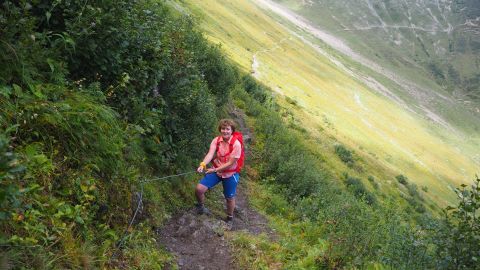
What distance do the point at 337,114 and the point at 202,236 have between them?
46.5 meters

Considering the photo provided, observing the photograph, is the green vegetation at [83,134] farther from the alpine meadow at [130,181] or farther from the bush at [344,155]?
the bush at [344,155]

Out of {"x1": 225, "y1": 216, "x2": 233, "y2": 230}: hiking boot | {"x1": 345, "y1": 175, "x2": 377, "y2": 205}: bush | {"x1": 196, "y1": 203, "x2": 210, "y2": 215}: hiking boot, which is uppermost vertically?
{"x1": 196, "y1": 203, "x2": 210, "y2": 215}: hiking boot

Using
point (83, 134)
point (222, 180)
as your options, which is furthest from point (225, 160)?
point (83, 134)

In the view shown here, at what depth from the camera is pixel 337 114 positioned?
53594 millimetres

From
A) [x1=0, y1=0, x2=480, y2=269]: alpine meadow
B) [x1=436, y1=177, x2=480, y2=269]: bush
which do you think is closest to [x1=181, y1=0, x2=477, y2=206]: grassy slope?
[x1=0, y1=0, x2=480, y2=269]: alpine meadow

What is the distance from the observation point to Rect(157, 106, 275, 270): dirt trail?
820 centimetres

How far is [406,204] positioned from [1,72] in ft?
100

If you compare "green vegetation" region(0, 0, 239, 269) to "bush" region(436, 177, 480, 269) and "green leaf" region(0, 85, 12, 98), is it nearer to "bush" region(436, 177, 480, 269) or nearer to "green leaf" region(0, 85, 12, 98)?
"green leaf" region(0, 85, 12, 98)

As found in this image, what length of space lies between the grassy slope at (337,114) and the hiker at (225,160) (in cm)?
1704

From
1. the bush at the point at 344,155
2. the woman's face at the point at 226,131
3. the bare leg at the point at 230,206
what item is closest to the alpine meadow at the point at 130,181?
the bare leg at the point at 230,206

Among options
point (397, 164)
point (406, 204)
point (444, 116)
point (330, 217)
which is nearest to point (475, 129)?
point (444, 116)

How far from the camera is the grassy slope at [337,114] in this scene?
39.9 m

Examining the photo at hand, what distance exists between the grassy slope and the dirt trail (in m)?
16.5

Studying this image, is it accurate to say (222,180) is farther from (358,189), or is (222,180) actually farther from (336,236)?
(358,189)
